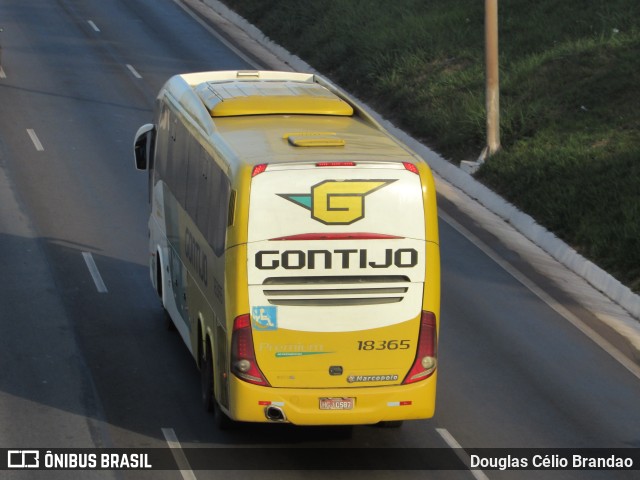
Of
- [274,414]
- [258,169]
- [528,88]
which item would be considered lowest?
[528,88]

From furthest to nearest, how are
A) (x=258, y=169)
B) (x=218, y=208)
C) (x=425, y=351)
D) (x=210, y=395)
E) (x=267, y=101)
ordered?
(x=267, y=101), (x=210, y=395), (x=218, y=208), (x=425, y=351), (x=258, y=169)

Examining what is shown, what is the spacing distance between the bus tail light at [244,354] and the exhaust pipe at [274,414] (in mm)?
241

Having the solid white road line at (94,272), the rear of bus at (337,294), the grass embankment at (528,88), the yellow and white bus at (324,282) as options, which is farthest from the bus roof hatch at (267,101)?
the grass embankment at (528,88)

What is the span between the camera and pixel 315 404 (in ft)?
42.9

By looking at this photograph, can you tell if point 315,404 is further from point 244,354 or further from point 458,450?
point 458,450

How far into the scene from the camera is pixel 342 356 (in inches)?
515

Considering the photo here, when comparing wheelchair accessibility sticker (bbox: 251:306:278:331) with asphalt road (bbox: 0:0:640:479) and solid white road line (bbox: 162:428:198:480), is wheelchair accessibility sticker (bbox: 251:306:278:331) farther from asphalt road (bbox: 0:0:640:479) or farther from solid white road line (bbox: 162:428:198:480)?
solid white road line (bbox: 162:428:198:480)

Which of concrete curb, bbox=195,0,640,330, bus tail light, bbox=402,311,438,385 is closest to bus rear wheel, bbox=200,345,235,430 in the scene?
bus tail light, bbox=402,311,438,385

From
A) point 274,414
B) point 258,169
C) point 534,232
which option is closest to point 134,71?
point 534,232

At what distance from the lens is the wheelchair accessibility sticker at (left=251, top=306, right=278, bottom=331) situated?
508 inches

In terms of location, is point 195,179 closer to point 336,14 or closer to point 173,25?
point 336,14

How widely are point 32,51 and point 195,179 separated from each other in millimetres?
26242

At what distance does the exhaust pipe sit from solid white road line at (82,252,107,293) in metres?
6.91

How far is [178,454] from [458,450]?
3008 mm
